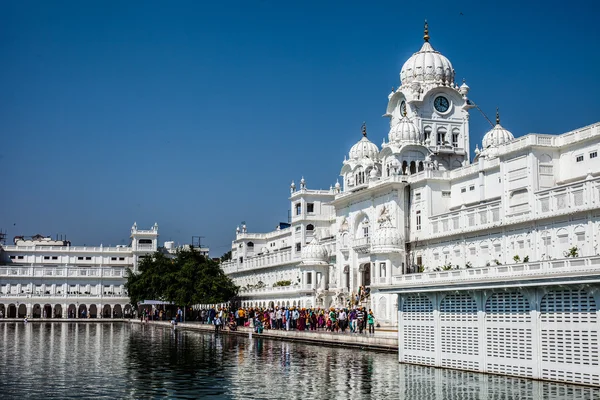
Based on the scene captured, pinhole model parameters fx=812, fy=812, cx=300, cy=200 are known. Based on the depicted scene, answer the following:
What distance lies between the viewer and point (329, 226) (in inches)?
3076

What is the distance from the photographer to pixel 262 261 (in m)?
90.6

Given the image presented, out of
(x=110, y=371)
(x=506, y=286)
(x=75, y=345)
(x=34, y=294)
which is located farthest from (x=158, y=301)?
(x=506, y=286)

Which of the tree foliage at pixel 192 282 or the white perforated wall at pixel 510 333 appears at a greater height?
the tree foliage at pixel 192 282

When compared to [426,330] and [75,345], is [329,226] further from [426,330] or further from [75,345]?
[426,330]

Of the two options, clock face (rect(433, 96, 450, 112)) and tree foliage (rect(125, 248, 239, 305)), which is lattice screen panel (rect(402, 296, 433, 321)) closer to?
clock face (rect(433, 96, 450, 112))

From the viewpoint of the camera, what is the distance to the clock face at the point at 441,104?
66931 mm

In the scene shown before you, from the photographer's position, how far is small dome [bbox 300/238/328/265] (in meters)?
68.1

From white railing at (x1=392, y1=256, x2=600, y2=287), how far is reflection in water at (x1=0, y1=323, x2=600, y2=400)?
2855mm

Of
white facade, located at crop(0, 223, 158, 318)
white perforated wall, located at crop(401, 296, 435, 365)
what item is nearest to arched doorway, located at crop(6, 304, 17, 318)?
white facade, located at crop(0, 223, 158, 318)

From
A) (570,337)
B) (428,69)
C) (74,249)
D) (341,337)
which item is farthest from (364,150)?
(74,249)

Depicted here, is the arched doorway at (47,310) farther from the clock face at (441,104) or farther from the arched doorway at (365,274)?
the clock face at (441,104)

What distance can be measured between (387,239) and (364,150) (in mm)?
18934

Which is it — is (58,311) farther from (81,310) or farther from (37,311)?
(81,310)

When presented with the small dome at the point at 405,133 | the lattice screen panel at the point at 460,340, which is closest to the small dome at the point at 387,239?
the small dome at the point at 405,133
